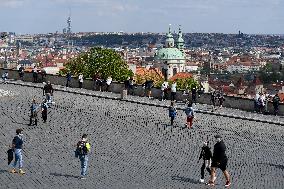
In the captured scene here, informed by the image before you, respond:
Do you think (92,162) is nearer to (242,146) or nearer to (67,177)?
(67,177)

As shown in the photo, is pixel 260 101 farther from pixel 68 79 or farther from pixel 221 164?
pixel 221 164

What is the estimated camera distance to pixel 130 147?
16.9m

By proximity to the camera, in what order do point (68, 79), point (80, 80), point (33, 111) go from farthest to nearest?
point (68, 79)
point (80, 80)
point (33, 111)

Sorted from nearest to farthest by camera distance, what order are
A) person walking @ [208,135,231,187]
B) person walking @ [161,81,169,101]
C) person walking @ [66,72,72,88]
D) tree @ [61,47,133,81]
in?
1. person walking @ [208,135,231,187]
2. person walking @ [161,81,169,101]
3. person walking @ [66,72,72,88]
4. tree @ [61,47,133,81]

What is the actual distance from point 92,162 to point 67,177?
1.63 metres

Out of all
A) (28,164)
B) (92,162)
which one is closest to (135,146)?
(92,162)

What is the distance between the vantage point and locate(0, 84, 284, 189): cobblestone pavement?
13500 millimetres

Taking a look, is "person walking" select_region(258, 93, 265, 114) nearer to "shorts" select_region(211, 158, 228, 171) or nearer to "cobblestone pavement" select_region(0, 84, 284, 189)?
"cobblestone pavement" select_region(0, 84, 284, 189)

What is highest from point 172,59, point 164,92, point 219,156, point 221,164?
point 219,156

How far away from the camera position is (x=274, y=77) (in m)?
148

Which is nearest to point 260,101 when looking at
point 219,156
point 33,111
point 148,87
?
point 148,87

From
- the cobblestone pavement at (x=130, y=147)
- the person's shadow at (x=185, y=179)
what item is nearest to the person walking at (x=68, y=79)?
the cobblestone pavement at (x=130, y=147)

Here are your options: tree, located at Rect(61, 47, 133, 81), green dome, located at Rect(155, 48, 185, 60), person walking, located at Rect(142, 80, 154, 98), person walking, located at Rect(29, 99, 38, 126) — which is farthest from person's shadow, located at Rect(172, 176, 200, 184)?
green dome, located at Rect(155, 48, 185, 60)

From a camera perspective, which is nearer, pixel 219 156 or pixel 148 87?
pixel 219 156
